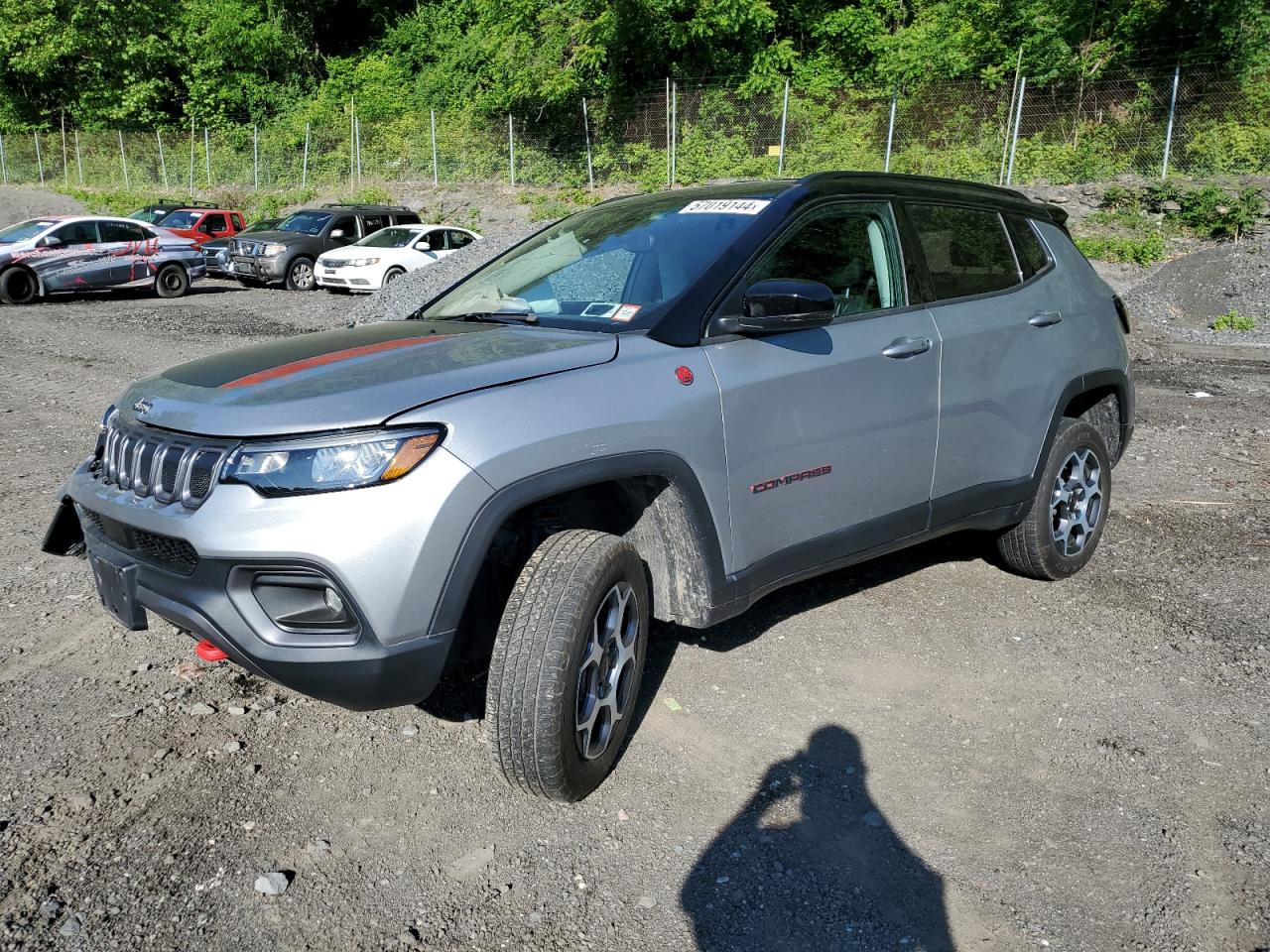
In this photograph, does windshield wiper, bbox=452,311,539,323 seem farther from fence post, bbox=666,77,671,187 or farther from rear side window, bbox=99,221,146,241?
fence post, bbox=666,77,671,187

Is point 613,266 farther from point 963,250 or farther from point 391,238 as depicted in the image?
point 391,238

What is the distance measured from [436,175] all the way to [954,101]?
49.8 ft

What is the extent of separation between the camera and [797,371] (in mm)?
3682

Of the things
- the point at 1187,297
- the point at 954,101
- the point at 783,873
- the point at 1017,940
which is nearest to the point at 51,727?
the point at 783,873

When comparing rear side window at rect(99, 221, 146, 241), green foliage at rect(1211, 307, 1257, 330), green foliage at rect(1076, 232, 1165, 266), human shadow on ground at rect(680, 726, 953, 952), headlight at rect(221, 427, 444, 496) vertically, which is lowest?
green foliage at rect(1211, 307, 1257, 330)

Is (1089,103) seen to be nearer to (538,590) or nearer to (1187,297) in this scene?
(1187,297)

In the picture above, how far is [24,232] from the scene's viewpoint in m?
17.8

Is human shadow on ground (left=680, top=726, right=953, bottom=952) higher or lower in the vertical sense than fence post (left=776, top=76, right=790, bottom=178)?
lower

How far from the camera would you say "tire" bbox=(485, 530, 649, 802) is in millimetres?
2965

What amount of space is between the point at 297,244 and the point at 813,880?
20.4 metres

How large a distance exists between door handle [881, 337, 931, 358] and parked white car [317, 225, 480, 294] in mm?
16306

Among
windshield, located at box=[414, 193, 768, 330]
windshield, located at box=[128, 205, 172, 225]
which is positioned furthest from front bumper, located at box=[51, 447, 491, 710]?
windshield, located at box=[128, 205, 172, 225]

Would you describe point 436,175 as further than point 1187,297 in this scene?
Yes

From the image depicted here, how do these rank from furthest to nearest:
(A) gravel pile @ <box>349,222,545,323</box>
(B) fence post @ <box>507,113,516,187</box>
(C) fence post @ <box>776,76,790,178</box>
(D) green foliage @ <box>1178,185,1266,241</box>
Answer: (B) fence post @ <box>507,113,516,187</box>
(C) fence post @ <box>776,76,790,178</box>
(D) green foliage @ <box>1178,185,1266,241</box>
(A) gravel pile @ <box>349,222,545,323</box>
